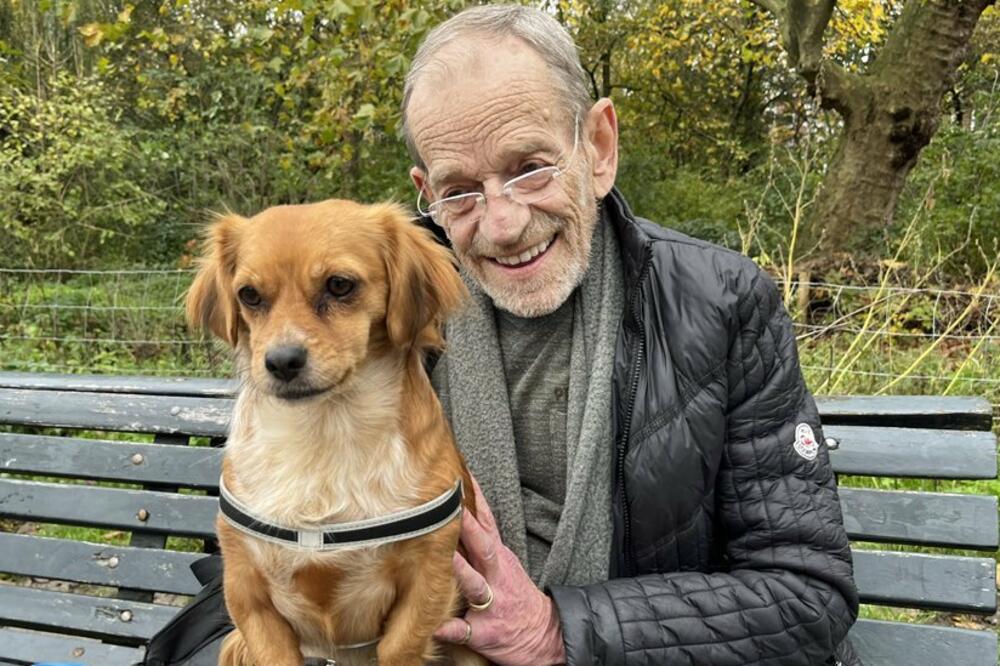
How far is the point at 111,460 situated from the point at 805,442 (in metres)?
1.91

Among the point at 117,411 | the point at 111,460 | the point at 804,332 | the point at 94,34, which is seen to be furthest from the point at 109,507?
the point at 804,332

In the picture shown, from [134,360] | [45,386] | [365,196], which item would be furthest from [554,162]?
[365,196]

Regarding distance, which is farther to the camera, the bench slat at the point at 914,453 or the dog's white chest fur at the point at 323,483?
the bench slat at the point at 914,453

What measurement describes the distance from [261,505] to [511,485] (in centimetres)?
53

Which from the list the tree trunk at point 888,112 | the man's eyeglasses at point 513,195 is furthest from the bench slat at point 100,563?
the tree trunk at point 888,112

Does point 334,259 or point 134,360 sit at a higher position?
point 334,259

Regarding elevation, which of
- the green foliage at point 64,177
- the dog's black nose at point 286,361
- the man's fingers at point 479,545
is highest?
the dog's black nose at point 286,361

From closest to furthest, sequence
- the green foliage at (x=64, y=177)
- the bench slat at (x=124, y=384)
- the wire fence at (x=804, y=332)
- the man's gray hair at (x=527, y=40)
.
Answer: the man's gray hair at (x=527, y=40), the bench slat at (x=124, y=384), the wire fence at (x=804, y=332), the green foliage at (x=64, y=177)

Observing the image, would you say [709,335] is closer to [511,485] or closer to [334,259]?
[511,485]

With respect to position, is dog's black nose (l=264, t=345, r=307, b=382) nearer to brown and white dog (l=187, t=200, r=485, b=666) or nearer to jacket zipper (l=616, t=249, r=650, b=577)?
brown and white dog (l=187, t=200, r=485, b=666)

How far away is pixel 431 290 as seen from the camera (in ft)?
5.97

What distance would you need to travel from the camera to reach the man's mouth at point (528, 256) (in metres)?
1.86

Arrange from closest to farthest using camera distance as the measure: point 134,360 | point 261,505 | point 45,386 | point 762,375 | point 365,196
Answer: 1. point 261,505
2. point 762,375
3. point 45,386
4. point 134,360
5. point 365,196

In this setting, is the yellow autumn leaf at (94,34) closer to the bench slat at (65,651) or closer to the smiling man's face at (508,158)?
the bench slat at (65,651)
